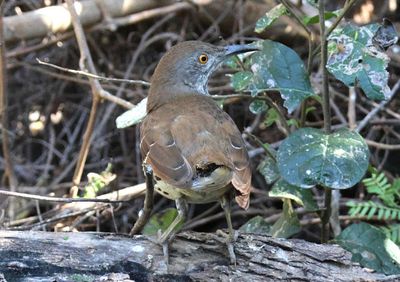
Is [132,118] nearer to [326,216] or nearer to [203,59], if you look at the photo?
[203,59]

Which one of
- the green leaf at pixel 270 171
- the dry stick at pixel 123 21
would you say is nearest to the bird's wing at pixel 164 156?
the green leaf at pixel 270 171

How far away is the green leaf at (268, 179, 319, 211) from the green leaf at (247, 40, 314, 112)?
51 centimetres

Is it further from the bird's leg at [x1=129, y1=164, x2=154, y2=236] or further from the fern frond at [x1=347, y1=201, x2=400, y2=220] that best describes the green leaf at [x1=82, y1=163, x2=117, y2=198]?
the fern frond at [x1=347, y1=201, x2=400, y2=220]

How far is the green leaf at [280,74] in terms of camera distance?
367 cm

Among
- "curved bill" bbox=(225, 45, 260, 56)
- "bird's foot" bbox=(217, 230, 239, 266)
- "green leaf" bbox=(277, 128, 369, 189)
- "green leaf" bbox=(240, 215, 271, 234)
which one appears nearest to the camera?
"bird's foot" bbox=(217, 230, 239, 266)

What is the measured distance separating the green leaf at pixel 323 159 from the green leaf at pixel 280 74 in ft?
0.67

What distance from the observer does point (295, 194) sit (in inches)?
150

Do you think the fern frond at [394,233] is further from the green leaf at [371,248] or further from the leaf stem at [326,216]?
the leaf stem at [326,216]

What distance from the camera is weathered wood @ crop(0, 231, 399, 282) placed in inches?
114

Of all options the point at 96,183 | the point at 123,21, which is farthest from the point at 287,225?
the point at 123,21

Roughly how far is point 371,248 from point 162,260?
1323 mm

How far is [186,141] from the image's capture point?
128 inches

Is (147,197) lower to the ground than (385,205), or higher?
higher

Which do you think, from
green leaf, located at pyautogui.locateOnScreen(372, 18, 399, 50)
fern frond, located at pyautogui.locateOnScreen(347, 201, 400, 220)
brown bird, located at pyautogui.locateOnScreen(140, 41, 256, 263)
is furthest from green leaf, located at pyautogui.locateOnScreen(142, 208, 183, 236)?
green leaf, located at pyautogui.locateOnScreen(372, 18, 399, 50)
